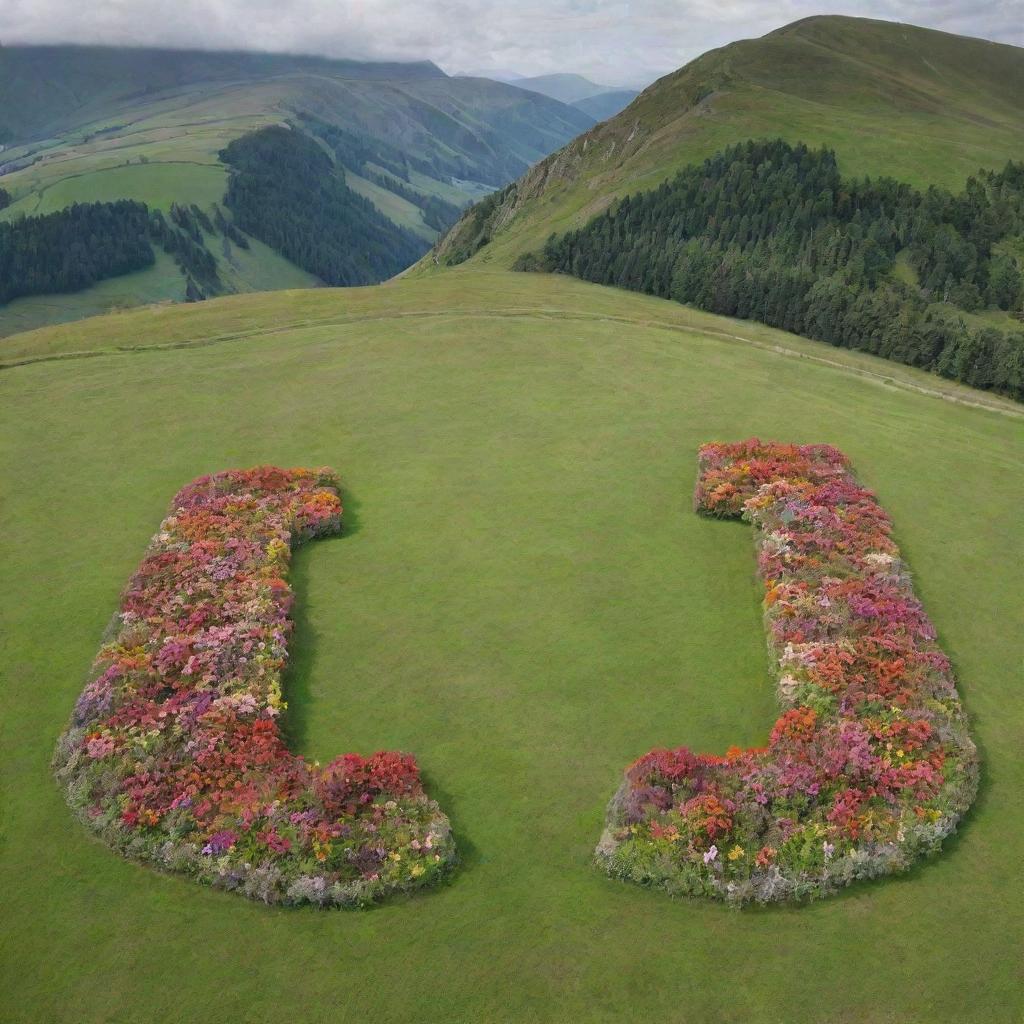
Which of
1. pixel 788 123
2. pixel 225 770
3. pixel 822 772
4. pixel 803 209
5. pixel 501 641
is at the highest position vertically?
pixel 788 123

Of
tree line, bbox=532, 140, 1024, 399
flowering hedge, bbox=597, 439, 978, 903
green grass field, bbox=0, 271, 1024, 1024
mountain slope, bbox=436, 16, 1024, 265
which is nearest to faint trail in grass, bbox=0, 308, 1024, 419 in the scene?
green grass field, bbox=0, 271, 1024, 1024

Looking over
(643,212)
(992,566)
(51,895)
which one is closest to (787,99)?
(643,212)

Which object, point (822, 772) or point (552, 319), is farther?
point (552, 319)

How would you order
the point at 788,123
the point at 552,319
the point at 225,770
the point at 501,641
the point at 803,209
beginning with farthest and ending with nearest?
the point at 788,123 < the point at 803,209 < the point at 552,319 < the point at 501,641 < the point at 225,770

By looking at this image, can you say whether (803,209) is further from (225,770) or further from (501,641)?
(225,770)

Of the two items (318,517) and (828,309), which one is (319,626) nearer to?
(318,517)

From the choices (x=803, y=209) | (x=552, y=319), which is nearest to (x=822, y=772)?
(x=552, y=319)

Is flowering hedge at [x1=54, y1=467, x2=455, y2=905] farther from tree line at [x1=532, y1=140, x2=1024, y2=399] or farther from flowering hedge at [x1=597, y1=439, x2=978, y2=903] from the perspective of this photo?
tree line at [x1=532, y1=140, x2=1024, y2=399]
